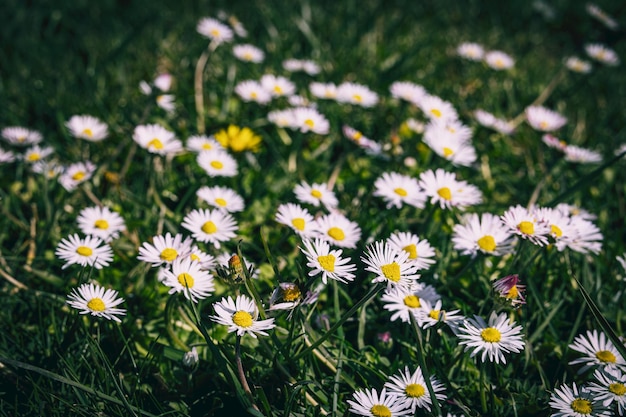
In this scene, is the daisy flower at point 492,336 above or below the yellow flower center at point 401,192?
below

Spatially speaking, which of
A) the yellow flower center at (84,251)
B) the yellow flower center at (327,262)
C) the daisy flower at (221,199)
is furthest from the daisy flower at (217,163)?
the yellow flower center at (327,262)

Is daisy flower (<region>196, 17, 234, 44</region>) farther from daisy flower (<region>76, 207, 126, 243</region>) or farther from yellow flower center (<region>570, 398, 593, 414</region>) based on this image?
yellow flower center (<region>570, 398, 593, 414</region>)

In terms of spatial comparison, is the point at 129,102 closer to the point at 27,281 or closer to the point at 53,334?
the point at 27,281

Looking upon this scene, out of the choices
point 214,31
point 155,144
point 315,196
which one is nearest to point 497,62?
point 214,31

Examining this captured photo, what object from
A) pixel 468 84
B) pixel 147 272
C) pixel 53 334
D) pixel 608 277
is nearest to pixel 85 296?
pixel 53 334

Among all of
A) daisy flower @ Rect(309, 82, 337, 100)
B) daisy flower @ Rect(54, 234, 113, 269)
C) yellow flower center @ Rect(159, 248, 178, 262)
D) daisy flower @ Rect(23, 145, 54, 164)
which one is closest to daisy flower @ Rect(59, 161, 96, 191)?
daisy flower @ Rect(23, 145, 54, 164)

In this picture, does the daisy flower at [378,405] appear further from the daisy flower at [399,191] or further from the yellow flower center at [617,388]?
the daisy flower at [399,191]
